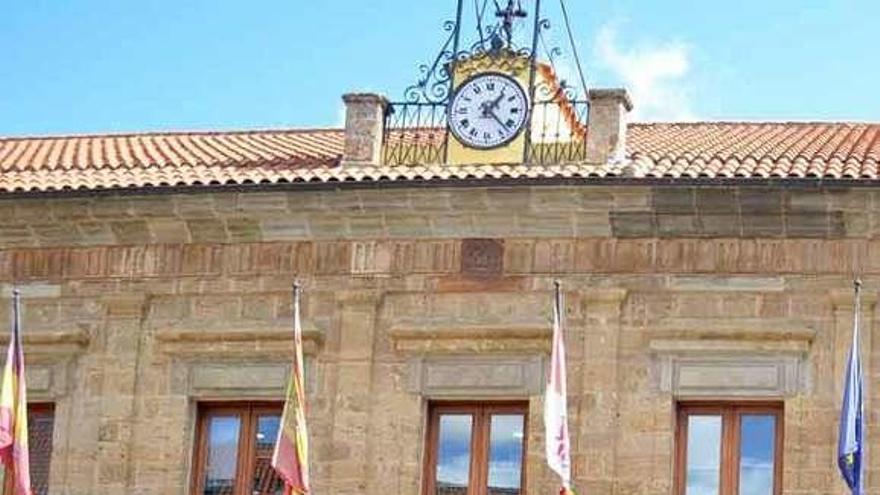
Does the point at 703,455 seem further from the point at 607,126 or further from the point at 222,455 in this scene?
the point at 222,455

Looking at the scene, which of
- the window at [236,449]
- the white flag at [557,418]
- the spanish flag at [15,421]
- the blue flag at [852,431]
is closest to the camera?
the blue flag at [852,431]

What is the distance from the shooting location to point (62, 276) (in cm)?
2427

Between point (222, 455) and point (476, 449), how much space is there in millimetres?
2293

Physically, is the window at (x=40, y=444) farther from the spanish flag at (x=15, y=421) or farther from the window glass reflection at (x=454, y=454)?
the window glass reflection at (x=454, y=454)

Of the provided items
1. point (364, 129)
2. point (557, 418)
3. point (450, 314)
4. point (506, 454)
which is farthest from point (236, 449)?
point (557, 418)

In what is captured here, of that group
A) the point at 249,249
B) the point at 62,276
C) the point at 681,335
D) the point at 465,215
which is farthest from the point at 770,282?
the point at 62,276

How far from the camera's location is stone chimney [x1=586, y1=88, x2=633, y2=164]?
77.6ft

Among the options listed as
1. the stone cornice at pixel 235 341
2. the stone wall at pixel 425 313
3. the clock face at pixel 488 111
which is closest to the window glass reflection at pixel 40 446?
the stone wall at pixel 425 313

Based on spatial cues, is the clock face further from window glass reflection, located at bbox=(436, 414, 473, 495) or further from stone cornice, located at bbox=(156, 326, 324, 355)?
window glass reflection, located at bbox=(436, 414, 473, 495)

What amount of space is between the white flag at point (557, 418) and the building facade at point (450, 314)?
1052 mm

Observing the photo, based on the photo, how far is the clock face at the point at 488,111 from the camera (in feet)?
78.3

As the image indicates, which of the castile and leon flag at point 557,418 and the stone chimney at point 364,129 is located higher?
the stone chimney at point 364,129

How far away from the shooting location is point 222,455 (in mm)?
23719

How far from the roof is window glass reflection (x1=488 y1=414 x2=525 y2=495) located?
6.97 feet
